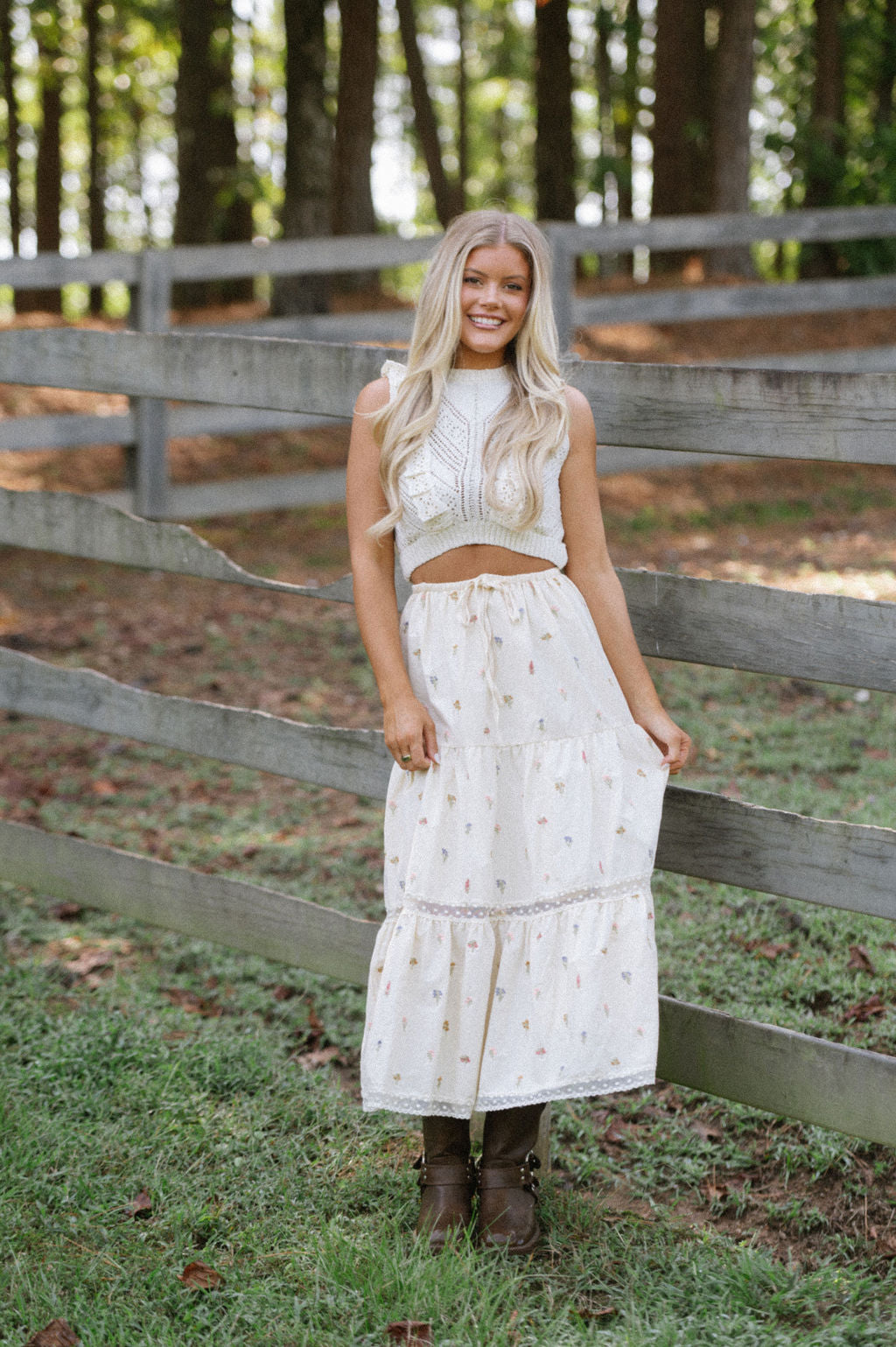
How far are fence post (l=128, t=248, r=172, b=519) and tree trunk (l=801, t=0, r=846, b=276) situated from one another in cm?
905

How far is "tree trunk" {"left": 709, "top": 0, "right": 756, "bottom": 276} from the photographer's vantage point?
13.8 meters

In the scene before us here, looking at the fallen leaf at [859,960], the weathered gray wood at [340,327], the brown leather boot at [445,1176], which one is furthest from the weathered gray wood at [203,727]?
the weathered gray wood at [340,327]

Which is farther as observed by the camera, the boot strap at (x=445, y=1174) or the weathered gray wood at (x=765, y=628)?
the boot strap at (x=445, y=1174)

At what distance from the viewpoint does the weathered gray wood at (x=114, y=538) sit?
3520mm

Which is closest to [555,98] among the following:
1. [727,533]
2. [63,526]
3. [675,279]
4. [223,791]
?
[675,279]

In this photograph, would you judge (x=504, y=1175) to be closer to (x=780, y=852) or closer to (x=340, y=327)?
(x=780, y=852)

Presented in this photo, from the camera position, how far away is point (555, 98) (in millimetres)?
14883

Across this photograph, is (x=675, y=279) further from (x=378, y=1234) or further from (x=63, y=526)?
(x=378, y=1234)

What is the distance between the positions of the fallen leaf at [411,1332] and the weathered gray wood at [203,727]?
1.25m

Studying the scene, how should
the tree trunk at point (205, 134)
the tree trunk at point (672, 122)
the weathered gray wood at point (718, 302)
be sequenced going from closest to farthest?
1. the weathered gray wood at point (718, 302)
2. the tree trunk at point (205, 134)
3. the tree trunk at point (672, 122)

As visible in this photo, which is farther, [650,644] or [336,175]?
[336,175]

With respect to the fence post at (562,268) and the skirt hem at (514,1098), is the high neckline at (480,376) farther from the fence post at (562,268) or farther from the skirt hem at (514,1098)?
the fence post at (562,268)

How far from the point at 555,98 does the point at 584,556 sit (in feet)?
43.5

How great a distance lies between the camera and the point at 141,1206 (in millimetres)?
3070
